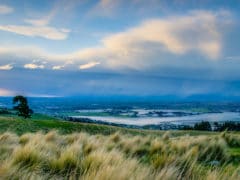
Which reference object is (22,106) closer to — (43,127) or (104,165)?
(43,127)

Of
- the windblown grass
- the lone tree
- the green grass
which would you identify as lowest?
the green grass

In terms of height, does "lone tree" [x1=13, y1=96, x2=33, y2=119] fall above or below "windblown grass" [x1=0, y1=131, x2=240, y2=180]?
above

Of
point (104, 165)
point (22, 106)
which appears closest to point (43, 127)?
point (22, 106)

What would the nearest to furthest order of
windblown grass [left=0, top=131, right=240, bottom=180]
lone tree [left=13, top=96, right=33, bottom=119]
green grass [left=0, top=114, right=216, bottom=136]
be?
windblown grass [left=0, top=131, right=240, bottom=180] → green grass [left=0, top=114, right=216, bottom=136] → lone tree [left=13, top=96, right=33, bottom=119]

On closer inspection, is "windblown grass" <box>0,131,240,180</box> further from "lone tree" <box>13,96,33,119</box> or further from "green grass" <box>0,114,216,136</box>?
"lone tree" <box>13,96,33,119</box>

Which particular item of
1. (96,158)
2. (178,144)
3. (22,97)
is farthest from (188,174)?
(22,97)

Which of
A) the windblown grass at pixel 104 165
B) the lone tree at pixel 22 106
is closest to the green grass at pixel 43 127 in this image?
the lone tree at pixel 22 106

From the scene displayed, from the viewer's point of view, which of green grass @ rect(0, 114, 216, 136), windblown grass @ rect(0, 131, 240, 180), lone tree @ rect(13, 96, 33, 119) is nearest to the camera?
windblown grass @ rect(0, 131, 240, 180)

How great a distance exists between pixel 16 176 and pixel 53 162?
162 centimetres

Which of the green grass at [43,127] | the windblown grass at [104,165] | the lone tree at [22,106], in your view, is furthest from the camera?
the lone tree at [22,106]

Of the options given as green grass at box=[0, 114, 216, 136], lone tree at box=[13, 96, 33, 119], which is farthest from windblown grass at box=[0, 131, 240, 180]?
lone tree at box=[13, 96, 33, 119]

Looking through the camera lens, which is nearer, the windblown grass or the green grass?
the windblown grass

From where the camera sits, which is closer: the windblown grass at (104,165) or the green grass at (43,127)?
the windblown grass at (104,165)

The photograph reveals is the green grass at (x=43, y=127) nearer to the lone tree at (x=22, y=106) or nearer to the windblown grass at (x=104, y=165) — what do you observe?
the lone tree at (x=22, y=106)
